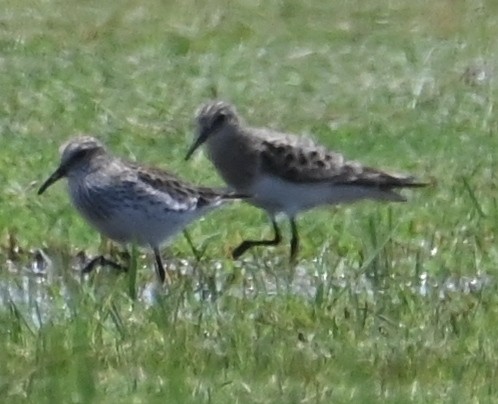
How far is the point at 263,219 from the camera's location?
35.4ft

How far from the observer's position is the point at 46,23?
16766 mm

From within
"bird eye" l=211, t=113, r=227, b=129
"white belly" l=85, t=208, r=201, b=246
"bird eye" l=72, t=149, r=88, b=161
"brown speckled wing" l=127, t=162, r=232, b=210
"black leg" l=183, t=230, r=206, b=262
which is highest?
"bird eye" l=211, t=113, r=227, b=129

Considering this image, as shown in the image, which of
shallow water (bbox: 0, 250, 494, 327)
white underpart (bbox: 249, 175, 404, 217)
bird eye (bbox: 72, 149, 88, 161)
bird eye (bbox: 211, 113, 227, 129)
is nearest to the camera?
shallow water (bbox: 0, 250, 494, 327)

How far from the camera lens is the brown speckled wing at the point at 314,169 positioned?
1004 centimetres

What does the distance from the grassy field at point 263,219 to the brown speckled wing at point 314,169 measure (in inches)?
9.0

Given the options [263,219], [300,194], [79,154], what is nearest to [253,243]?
[300,194]

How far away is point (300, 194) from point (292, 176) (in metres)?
0.10

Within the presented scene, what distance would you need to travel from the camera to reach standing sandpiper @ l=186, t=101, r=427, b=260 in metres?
9.98

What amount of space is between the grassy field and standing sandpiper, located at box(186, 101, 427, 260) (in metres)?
0.20

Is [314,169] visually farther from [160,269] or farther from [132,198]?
[160,269]

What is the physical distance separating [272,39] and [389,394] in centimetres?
1005

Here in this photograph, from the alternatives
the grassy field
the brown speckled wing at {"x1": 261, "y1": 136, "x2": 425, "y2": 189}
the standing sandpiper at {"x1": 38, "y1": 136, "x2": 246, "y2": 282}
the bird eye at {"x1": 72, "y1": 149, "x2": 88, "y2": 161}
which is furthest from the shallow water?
the brown speckled wing at {"x1": 261, "y1": 136, "x2": 425, "y2": 189}

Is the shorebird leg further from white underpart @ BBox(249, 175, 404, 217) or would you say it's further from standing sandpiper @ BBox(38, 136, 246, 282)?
white underpart @ BBox(249, 175, 404, 217)

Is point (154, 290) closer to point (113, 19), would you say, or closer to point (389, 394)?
point (389, 394)
